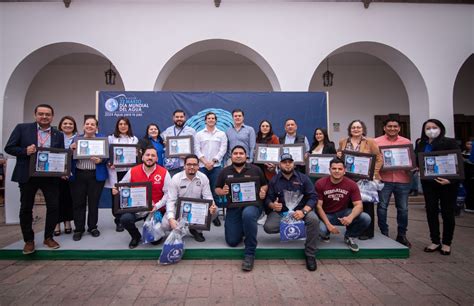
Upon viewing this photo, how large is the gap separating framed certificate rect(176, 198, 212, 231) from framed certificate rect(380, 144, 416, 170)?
106 inches

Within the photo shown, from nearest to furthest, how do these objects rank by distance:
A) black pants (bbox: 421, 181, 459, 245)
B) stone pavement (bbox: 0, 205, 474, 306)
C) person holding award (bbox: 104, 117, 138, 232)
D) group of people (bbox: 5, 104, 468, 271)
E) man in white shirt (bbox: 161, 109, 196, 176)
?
stone pavement (bbox: 0, 205, 474, 306) → group of people (bbox: 5, 104, 468, 271) → black pants (bbox: 421, 181, 459, 245) → person holding award (bbox: 104, 117, 138, 232) → man in white shirt (bbox: 161, 109, 196, 176)

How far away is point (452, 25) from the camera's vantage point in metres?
7.53

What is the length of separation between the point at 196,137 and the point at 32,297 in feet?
10.3

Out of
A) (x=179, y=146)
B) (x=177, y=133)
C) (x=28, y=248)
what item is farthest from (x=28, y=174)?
(x=177, y=133)

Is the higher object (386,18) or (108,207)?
(386,18)

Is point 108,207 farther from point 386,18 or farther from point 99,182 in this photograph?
point 386,18

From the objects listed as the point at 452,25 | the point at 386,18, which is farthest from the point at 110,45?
the point at 452,25

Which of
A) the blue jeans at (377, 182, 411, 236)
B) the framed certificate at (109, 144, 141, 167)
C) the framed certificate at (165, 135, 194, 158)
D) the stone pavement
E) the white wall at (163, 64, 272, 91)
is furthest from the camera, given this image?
the white wall at (163, 64, 272, 91)

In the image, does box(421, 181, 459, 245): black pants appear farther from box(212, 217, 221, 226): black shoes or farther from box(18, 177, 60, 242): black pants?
box(18, 177, 60, 242): black pants

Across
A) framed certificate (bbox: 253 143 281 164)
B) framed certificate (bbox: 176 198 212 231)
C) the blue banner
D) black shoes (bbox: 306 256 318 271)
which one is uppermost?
the blue banner

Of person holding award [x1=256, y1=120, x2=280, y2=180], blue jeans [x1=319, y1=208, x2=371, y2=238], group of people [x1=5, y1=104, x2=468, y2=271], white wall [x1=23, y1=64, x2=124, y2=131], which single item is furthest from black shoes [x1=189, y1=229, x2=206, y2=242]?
white wall [x1=23, y1=64, x2=124, y2=131]

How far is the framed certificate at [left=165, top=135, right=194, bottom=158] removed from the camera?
491 cm

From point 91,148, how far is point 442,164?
16.7 feet

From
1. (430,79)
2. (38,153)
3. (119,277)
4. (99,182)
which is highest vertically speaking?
(430,79)
